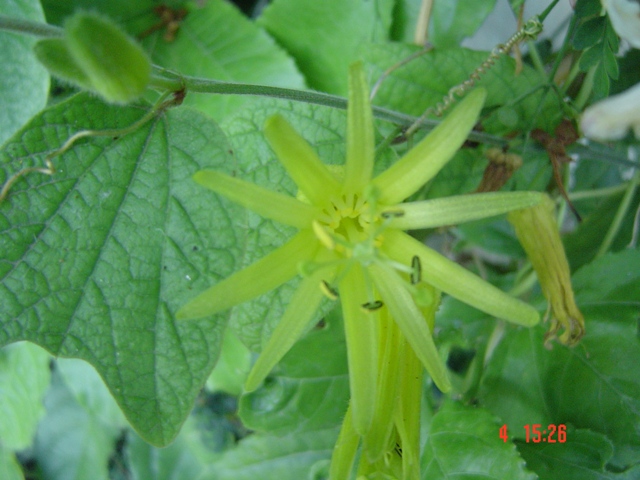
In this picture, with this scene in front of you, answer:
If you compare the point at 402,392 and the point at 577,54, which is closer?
the point at 402,392

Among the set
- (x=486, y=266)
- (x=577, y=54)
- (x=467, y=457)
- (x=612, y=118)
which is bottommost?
(x=467, y=457)

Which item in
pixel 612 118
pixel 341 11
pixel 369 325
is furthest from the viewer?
pixel 341 11

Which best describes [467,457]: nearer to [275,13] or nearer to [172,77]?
[172,77]

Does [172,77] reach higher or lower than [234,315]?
higher

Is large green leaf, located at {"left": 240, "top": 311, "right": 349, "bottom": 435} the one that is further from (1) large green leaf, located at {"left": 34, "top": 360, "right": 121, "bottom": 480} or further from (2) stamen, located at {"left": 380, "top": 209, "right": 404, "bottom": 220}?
(1) large green leaf, located at {"left": 34, "top": 360, "right": 121, "bottom": 480}

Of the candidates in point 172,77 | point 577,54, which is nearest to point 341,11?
point 577,54

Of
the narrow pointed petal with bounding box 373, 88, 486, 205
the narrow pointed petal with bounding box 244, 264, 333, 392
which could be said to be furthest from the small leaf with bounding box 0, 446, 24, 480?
the narrow pointed petal with bounding box 373, 88, 486, 205

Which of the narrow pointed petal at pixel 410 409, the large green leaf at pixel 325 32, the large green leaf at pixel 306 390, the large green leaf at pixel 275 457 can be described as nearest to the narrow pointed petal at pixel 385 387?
the narrow pointed petal at pixel 410 409

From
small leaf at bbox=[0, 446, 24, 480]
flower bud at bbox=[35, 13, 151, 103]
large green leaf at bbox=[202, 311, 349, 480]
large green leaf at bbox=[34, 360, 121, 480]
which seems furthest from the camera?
large green leaf at bbox=[34, 360, 121, 480]
